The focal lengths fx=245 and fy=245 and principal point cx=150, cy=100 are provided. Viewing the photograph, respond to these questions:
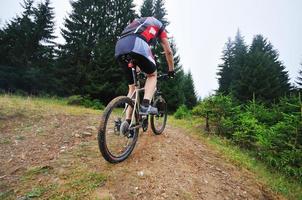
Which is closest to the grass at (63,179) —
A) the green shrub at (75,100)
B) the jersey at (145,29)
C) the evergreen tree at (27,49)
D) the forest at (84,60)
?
the jersey at (145,29)

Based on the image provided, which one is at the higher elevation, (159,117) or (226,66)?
(226,66)

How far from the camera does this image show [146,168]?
393cm

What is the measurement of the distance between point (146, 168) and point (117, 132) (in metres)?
0.75

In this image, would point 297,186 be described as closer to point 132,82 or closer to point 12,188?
point 132,82

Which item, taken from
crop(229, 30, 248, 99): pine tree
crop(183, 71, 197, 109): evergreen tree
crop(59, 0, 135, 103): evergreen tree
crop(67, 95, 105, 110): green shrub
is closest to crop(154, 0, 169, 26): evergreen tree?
crop(59, 0, 135, 103): evergreen tree

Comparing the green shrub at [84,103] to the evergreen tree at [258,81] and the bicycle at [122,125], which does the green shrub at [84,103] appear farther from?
the evergreen tree at [258,81]

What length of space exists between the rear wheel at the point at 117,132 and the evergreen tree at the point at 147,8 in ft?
87.4

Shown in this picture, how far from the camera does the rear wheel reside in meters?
3.43

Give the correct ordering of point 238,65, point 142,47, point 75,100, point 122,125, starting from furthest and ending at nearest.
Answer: point 238,65
point 75,100
point 142,47
point 122,125

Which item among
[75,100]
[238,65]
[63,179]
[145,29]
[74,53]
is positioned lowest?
[63,179]

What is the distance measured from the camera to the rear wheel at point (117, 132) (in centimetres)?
343

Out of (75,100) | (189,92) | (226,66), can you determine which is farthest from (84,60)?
(226,66)

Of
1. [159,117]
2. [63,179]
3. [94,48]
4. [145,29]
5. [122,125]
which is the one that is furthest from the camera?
[94,48]

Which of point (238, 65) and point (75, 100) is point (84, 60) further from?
point (238, 65)
